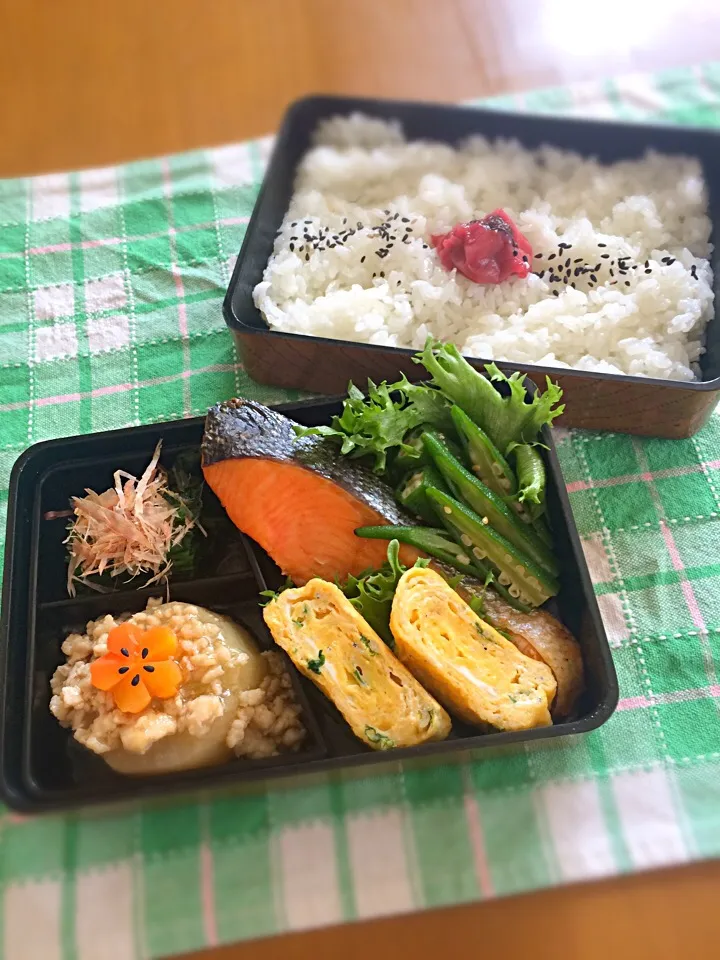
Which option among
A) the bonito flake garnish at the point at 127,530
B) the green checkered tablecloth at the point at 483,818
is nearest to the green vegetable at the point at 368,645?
the green checkered tablecloth at the point at 483,818

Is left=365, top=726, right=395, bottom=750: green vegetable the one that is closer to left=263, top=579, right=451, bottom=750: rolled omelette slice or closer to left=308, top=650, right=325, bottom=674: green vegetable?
left=263, top=579, right=451, bottom=750: rolled omelette slice

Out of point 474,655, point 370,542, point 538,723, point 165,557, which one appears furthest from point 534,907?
point 165,557

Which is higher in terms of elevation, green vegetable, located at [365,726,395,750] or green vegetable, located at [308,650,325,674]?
green vegetable, located at [308,650,325,674]

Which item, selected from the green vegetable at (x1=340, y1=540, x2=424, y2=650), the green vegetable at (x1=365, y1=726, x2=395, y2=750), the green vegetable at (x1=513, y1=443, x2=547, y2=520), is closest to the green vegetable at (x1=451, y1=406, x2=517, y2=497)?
the green vegetable at (x1=513, y1=443, x2=547, y2=520)

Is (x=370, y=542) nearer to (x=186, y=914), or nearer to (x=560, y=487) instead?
(x=560, y=487)

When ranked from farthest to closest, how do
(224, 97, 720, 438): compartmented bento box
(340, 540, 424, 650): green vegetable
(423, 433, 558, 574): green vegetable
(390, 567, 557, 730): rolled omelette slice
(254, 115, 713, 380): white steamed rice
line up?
1. (254, 115, 713, 380): white steamed rice
2. (224, 97, 720, 438): compartmented bento box
3. (423, 433, 558, 574): green vegetable
4. (340, 540, 424, 650): green vegetable
5. (390, 567, 557, 730): rolled omelette slice

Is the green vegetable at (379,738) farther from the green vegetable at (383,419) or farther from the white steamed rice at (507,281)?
the white steamed rice at (507,281)

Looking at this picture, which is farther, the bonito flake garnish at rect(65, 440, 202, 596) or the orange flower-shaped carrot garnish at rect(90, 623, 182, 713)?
the bonito flake garnish at rect(65, 440, 202, 596)
